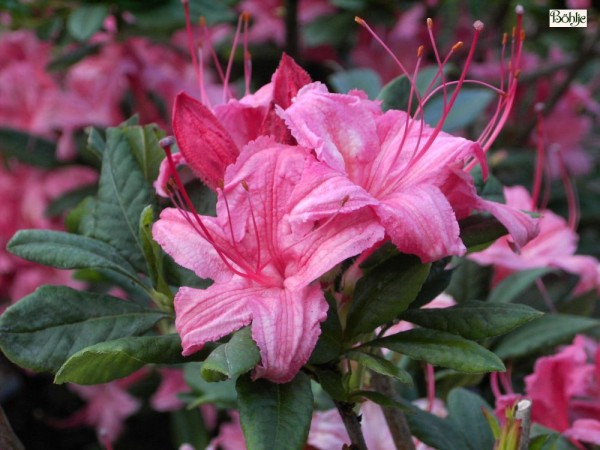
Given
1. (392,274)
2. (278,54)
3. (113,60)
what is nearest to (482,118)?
(278,54)

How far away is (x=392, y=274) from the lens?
67cm

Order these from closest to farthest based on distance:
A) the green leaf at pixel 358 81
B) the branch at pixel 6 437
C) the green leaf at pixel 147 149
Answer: the branch at pixel 6 437
the green leaf at pixel 147 149
the green leaf at pixel 358 81

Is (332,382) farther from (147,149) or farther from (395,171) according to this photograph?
(147,149)

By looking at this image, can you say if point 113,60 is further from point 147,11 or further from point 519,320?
point 519,320

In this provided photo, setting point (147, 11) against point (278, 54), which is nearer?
point (147, 11)

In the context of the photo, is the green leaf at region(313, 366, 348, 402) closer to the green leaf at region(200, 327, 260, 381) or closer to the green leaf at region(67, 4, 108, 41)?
the green leaf at region(200, 327, 260, 381)

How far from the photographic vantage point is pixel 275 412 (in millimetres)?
598

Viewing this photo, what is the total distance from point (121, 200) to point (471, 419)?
0.41 meters

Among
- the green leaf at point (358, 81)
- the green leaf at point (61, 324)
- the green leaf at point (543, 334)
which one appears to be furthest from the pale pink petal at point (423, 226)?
the green leaf at point (358, 81)

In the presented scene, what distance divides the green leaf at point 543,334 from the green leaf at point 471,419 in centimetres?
17

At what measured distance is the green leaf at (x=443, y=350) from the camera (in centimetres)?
61

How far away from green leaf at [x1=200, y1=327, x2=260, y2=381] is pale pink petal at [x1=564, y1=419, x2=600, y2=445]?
16.0 inches

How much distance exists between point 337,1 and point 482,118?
0.59 metres

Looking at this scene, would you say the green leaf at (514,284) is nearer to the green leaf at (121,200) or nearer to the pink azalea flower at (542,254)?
the pink azalea flower at (542,254)
